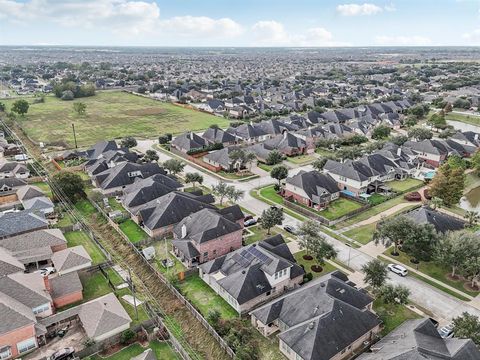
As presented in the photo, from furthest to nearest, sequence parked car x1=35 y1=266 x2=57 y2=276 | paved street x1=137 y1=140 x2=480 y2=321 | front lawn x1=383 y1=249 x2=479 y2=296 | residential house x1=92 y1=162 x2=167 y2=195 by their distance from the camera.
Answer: residential house x1=92 y1=162 x2=167 y2=195 < parked car x1=35 y1=266 x2=57 y2=276 < front lawn x1=383 y1=249 x2=479 y2=296 < paved street x1=137 y1=140 x2=480 y2=321

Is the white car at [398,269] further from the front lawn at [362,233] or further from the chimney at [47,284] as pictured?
the chimney at [47,284]

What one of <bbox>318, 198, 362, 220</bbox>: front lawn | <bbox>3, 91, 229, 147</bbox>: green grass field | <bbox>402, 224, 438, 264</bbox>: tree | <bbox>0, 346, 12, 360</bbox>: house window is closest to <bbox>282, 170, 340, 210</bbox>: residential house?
<bbox>318, 198, 362, 220</bbox>: front lawn

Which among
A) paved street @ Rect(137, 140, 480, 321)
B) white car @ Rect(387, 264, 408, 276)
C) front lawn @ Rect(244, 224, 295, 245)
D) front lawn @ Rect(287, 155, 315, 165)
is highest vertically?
front lawn @ Rect(287, 155, 315, 165)

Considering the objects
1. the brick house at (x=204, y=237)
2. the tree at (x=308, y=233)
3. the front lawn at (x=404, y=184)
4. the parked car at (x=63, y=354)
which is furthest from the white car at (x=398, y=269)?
the parked car at (x=63, y=354)

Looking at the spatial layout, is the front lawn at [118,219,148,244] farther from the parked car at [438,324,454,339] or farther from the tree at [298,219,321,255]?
the parked car at [438,324,454,339]

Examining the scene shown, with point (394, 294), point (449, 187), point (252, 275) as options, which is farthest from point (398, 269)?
point (449, 187)

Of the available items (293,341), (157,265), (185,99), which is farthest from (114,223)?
(185,99)
